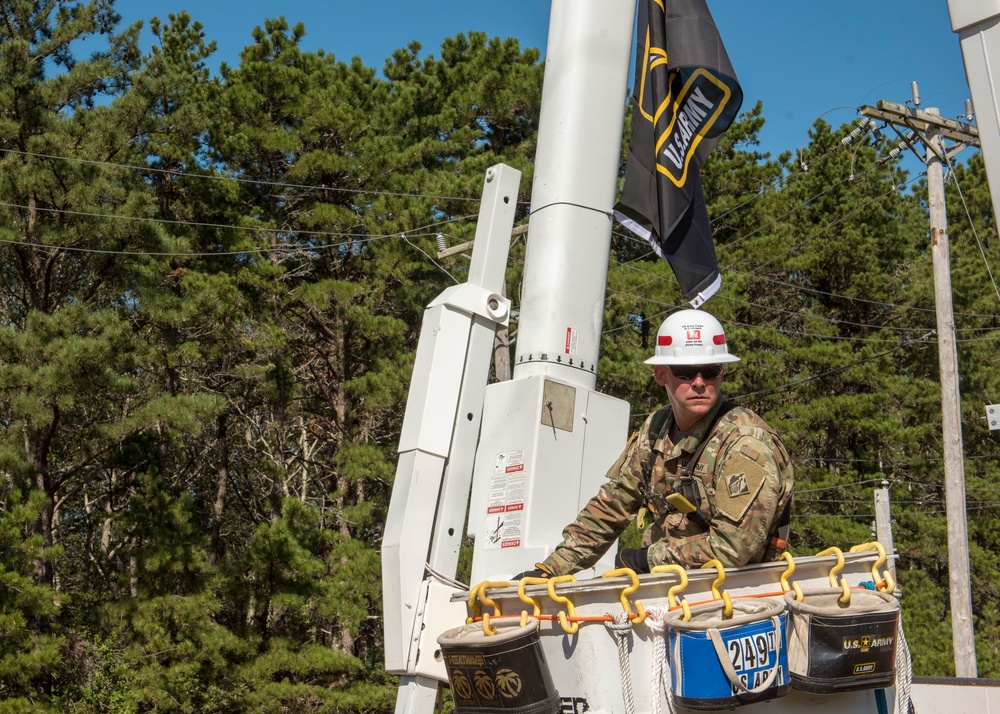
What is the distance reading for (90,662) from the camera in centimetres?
1762

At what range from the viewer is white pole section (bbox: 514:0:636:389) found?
5191 mm

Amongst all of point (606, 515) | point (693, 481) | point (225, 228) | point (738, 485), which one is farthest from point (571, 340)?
point (225, 228)

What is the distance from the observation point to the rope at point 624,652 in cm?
345

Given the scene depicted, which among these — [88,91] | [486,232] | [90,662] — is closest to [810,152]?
[88,91]

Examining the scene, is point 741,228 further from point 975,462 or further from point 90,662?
point 90,662

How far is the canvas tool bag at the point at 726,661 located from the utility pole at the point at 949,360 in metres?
13.9

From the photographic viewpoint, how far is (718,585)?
135 inches

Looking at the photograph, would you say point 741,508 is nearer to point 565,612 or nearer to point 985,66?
point 565,612

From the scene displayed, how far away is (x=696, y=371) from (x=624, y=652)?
3.50 feet

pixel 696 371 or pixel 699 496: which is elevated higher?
pixel 696 371

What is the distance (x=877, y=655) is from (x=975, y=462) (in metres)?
28.4

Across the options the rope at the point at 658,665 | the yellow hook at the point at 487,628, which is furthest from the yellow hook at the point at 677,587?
the yellow hook at the point at 487,628

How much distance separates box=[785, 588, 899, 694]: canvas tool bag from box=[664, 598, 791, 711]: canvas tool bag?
0.40 feet

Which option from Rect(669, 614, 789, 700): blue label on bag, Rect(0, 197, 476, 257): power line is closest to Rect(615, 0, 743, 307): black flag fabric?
Rect(669, 614, 789, 700): blue label on bag
